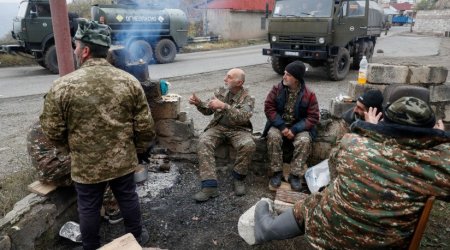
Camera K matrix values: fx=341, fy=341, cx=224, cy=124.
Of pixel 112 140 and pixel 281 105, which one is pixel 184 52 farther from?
pixel 112 140

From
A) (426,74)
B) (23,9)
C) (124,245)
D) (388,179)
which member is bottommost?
(124,245)

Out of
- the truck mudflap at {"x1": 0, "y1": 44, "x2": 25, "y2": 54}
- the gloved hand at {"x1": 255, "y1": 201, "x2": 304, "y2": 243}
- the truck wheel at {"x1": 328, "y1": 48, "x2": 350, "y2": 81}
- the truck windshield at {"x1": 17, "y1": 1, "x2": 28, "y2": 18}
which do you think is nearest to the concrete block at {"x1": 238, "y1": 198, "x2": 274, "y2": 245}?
the gloved hand at {"x1": 255, "y1": 201, "x2": 304, "y2": 243}

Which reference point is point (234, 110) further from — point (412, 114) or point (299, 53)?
point (299, 53)

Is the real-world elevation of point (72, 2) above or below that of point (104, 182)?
above

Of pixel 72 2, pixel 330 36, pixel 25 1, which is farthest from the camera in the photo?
pixel 72 2

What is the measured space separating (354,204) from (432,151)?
1.55 feet

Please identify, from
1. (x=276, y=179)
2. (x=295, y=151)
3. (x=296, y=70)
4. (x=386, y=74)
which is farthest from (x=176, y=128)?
(x=386, y=74)

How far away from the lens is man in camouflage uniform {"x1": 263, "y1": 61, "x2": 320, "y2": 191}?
353 centimetres

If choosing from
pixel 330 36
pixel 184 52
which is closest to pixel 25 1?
pixel 184 52

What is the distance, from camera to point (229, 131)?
12.3ft

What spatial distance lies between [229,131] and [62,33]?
186 cm

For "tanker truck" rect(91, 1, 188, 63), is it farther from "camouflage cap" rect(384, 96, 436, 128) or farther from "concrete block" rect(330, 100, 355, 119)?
"camouflage cap" rect(384, 96, 436, 128)

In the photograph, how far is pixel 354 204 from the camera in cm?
184

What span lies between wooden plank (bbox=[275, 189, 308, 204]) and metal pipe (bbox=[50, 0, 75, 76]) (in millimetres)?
2227
